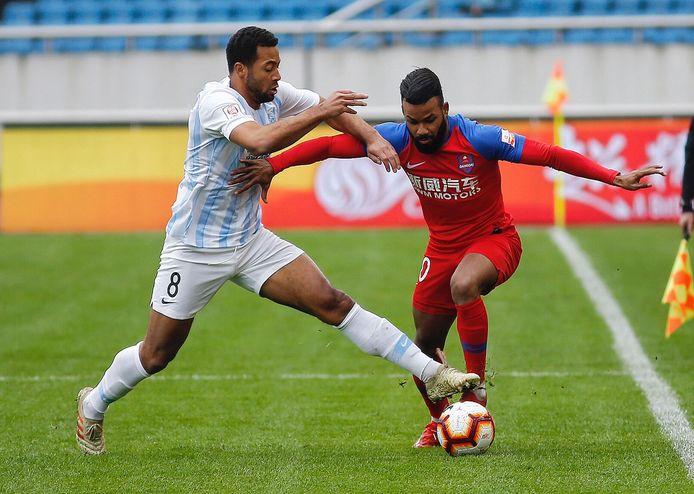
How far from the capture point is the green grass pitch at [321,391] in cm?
586

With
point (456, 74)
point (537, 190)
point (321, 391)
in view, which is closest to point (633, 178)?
point (321, 391)

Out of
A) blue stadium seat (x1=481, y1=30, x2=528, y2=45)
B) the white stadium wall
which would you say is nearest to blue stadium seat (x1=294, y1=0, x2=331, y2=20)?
the white stadium wall

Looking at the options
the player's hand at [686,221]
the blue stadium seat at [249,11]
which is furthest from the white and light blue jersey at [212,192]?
the blue stadium seat at [249,11]

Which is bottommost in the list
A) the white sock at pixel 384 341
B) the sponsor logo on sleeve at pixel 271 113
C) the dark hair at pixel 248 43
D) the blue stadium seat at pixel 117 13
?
the blue stadium seat at pixel 117 13

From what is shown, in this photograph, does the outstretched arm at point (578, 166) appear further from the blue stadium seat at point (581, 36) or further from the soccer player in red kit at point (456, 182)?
the blue stadium seat at point (581, 36)

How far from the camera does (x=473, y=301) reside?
6.25 m

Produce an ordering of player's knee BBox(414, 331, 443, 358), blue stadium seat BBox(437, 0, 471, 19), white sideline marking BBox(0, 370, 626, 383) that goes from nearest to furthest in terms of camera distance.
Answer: player's knee BBox(414, 331, 443, 358), white sideline marking BBox(0, 370, 626, 383), blue stadium seat BBox(437, 0, 471, 19)

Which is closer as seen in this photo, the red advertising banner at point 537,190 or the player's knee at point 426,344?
the player's knee at point 426,344

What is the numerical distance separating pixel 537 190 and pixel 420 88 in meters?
11.7

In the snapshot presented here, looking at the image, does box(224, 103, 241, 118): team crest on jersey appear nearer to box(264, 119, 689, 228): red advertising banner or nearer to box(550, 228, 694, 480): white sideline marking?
box(550, 228, 694, 480): white sideline marking

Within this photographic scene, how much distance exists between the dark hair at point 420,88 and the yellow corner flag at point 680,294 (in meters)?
3.76

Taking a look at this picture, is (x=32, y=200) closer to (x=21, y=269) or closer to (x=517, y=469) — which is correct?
(x=21, y=269)

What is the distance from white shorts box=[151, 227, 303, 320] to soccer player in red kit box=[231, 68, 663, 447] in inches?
14.3

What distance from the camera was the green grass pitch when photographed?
586 centimetres
